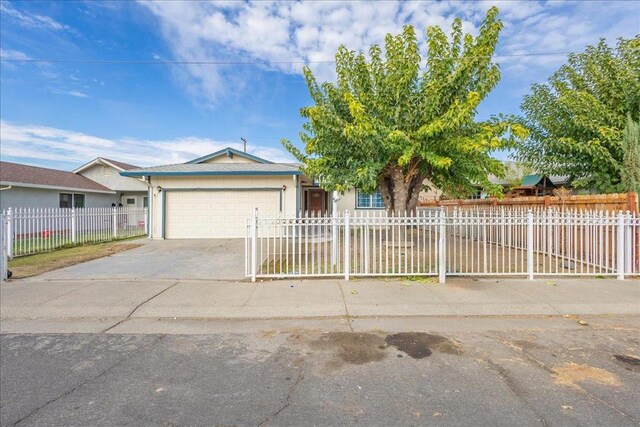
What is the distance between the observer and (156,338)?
14.1 feet

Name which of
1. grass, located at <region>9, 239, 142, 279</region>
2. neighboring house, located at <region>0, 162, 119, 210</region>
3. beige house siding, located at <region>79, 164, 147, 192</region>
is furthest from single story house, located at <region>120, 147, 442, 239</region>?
beige house siding, located at <region>79, 164, 147, 192</region>

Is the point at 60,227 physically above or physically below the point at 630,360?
above

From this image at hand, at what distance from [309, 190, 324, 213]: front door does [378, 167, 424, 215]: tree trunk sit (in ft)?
34.6

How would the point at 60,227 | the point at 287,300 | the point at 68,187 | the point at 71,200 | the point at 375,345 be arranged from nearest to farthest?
the point at 375,345, the point at 287,300, the point at 60,227, the point at 68,187, the point at 71,200

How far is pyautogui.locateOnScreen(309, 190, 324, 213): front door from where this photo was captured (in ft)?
68.3

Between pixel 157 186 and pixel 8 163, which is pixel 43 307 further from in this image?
pixel 8 163

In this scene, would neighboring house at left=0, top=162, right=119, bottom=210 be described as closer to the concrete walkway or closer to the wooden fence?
the concrete walkway

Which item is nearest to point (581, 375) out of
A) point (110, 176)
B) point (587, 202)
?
point (587, 202)

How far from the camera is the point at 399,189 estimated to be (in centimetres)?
980

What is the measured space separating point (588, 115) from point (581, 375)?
30.5 ft

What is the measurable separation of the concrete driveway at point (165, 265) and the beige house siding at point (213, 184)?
3431mm

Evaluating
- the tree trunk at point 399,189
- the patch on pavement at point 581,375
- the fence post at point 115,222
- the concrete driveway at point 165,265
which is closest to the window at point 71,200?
the fence post at point 115,222

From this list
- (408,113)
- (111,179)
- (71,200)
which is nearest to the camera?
(408,113)

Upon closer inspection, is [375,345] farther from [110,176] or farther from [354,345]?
[110,176]
